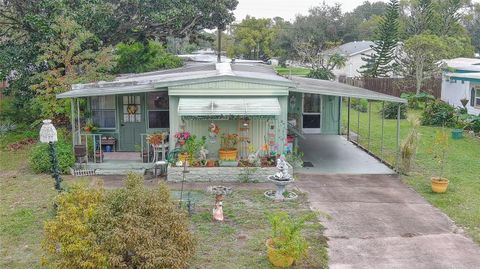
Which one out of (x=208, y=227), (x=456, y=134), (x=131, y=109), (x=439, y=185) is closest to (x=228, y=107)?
(x=131, y=109)

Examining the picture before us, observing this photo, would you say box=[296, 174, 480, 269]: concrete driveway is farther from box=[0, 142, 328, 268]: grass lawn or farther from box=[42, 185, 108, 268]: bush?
box=[42, 185, 108, 268]: bush

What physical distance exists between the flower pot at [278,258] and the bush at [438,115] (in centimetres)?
1795

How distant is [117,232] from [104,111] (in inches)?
396

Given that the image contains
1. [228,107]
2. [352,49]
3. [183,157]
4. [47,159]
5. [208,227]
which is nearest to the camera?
[208,227]

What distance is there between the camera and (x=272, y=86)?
14.8 meters

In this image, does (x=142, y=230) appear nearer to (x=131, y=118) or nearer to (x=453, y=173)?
(x=131, y=118)

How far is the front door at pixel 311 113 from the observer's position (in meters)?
21.0

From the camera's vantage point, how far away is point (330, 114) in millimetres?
21562

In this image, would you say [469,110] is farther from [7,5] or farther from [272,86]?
[7,5]

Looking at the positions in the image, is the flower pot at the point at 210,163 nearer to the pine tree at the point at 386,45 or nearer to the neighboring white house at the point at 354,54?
the pine tree at the point at 386,45

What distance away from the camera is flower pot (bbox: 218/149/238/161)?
14.5 meters

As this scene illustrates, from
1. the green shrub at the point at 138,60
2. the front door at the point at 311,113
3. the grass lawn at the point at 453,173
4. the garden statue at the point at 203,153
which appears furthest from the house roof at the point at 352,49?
the garden statue at the point at 203,153

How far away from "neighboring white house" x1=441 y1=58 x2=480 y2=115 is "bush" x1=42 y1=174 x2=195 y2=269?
20.8 meters

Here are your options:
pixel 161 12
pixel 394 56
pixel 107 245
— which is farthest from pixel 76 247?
pixel 394 56
